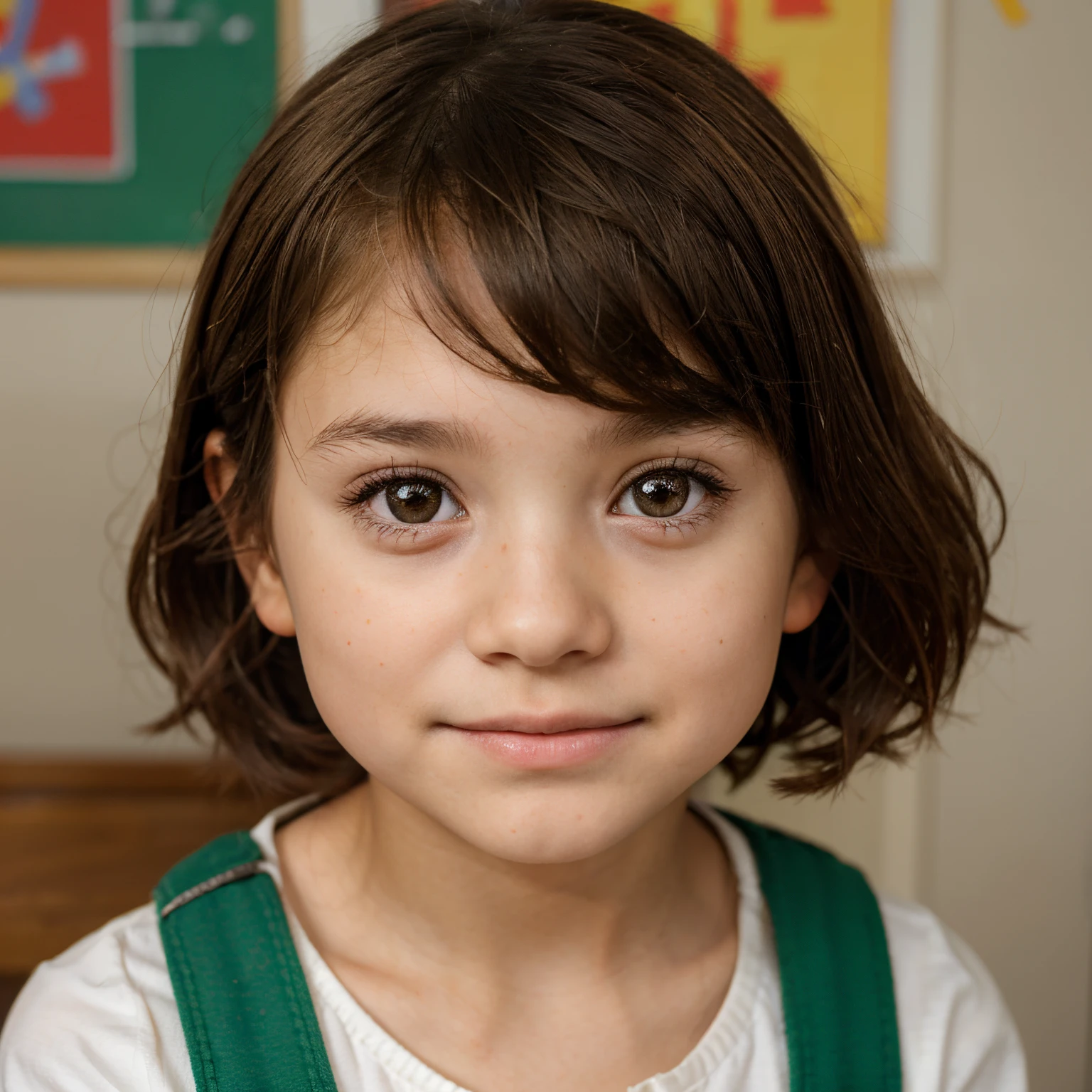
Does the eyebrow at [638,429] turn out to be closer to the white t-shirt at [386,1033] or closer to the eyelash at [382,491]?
the eyelash at [382,491]

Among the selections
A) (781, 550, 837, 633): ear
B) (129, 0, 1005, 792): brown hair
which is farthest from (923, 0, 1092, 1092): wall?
(781, 550, 837, 633): ear

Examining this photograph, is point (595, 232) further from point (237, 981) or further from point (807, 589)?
point (237, 981)

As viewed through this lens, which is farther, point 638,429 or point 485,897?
point 485,897

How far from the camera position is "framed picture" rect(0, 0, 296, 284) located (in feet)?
4.07

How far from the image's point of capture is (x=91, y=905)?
1179 millimetres

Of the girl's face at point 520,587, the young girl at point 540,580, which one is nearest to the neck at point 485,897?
the young girl at point 540,580

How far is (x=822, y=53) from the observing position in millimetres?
1255

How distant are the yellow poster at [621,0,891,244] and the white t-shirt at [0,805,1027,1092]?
0.73 meters

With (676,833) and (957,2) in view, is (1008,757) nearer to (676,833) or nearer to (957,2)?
(676,833)

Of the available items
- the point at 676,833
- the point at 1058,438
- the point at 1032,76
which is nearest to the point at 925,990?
the point at 676,833

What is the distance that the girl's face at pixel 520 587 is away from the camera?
2.03 ft

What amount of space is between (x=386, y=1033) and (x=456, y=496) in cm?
36

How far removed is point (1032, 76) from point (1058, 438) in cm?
38

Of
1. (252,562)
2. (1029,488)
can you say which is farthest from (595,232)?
(1029,488)
